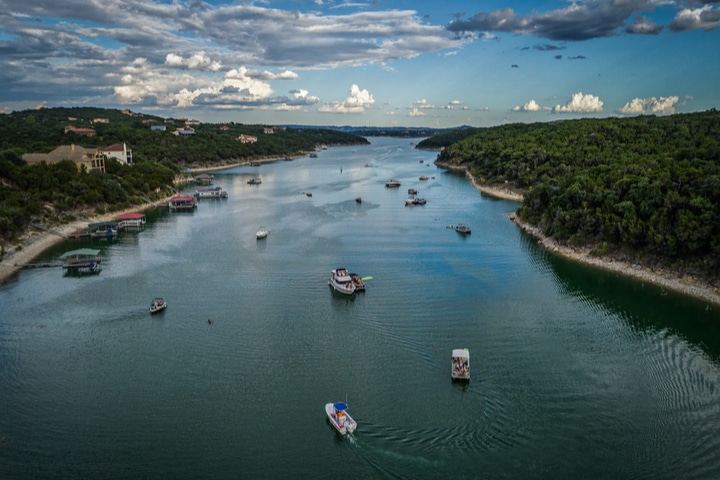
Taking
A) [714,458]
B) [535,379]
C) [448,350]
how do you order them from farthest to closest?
[448,350] → [535,379] → [714,458]

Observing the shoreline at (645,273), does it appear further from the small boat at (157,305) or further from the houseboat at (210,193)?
the houseboat at (210,193)

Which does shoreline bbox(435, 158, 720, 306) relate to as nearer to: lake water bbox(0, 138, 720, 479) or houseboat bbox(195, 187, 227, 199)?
lake water bbox(0, 138, 720, 479)

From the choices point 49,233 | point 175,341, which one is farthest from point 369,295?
point 49,233

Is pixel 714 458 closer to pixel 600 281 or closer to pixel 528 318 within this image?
pixel 528 318

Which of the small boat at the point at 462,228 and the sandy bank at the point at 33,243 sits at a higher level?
the small boat at the point at 462,228

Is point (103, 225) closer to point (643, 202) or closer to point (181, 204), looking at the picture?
point (181, 204)

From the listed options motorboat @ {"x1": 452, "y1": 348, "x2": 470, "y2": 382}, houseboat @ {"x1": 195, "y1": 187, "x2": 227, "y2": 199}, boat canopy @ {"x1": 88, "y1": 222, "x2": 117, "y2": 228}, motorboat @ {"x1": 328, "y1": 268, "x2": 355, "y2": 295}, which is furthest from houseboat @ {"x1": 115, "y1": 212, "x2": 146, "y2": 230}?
motorboat @ {"x1": 452, "y1": 348, "x2": 470, "y2": 382}

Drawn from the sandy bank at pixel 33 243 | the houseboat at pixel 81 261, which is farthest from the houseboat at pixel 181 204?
the houseboat at pixel 81 261
